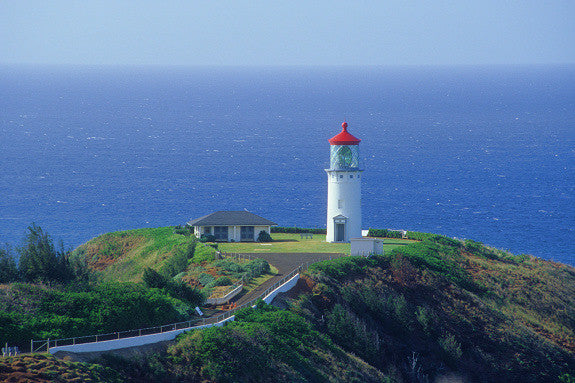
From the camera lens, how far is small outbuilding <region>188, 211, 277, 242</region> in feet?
187

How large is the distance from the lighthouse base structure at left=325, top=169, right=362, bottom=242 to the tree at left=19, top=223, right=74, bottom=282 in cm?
2179

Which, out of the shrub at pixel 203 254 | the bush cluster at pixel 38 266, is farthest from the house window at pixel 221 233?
the bush cluster at pixel 38 266

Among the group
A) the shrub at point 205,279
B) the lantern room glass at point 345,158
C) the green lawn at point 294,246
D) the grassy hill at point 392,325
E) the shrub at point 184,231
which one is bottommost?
the grassy hill at point 392,325

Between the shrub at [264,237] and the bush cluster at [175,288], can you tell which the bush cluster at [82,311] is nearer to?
the bush cluster at [175,288]

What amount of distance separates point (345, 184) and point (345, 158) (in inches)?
65.6

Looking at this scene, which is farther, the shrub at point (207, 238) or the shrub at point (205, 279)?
the shrub at point (207, 238)

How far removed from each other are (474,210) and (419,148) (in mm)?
56448

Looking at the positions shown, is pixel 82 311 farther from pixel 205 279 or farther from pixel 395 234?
pixel 395 234

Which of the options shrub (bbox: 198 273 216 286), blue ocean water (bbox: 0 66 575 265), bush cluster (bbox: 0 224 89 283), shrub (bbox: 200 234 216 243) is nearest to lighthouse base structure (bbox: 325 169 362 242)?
shrub (bbox: 200 234 216 243)

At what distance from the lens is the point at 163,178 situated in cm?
12375

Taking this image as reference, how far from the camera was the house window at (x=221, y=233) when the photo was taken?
57.1 meters

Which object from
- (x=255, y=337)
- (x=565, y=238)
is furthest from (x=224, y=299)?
(x=565, y=238)

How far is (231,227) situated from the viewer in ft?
188

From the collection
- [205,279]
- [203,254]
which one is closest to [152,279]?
[205,279]
